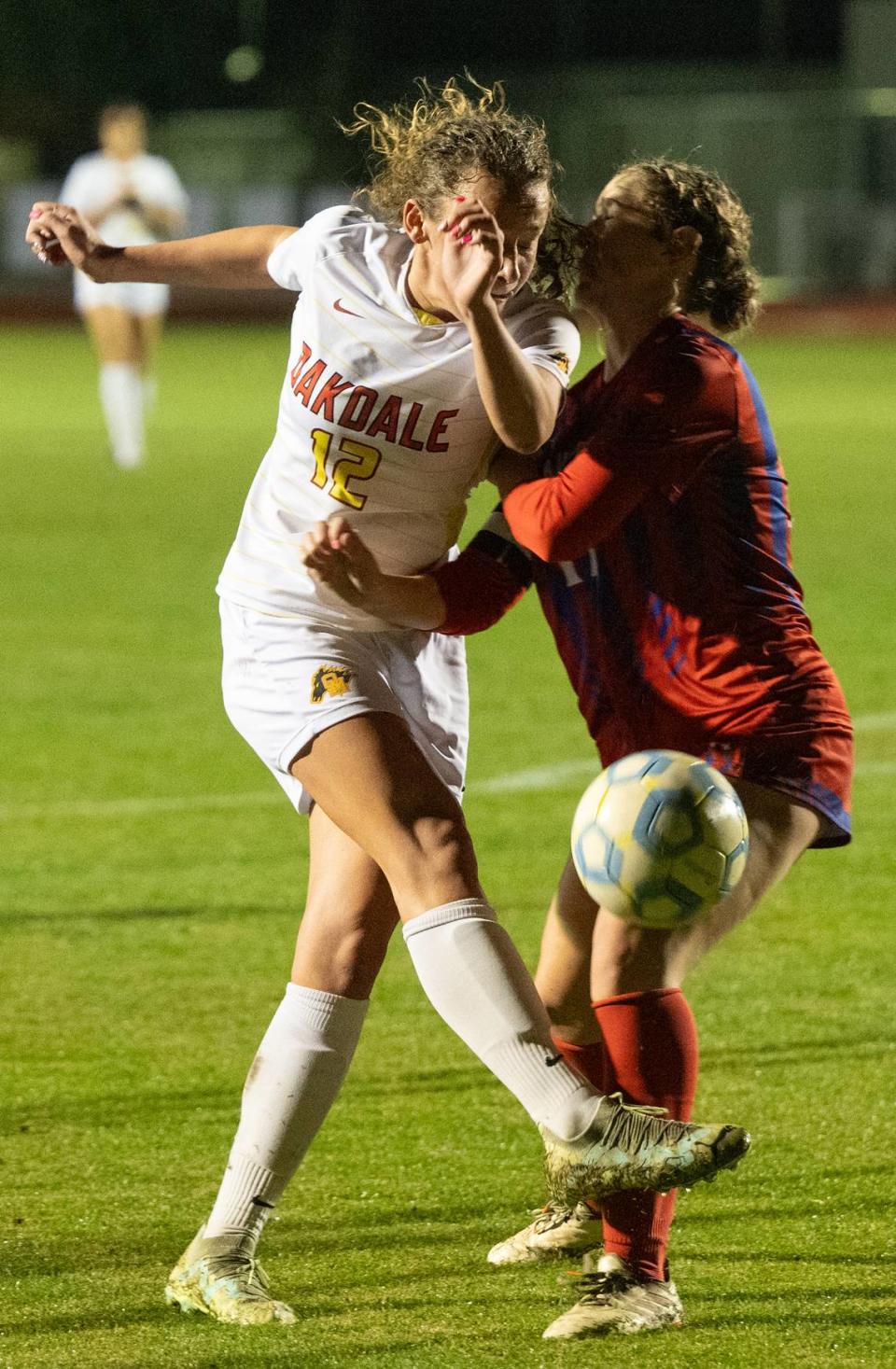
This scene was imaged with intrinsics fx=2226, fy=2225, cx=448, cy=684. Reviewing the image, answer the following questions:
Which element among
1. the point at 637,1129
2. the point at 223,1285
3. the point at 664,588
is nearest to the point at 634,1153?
the point at 637,1129

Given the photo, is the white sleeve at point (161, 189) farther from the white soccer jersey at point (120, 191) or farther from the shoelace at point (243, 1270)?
the shoelace at point (243, 1270)

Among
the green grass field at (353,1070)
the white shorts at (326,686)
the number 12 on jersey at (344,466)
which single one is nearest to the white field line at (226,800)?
the green grass field at (353,1070)

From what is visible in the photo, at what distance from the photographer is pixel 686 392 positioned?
12.0 feet

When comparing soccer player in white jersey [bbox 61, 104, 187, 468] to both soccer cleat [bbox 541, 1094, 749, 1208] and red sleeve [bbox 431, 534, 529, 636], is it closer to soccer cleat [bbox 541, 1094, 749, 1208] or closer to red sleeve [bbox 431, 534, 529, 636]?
red sleeve [bbox 431, 534, 529, 636]

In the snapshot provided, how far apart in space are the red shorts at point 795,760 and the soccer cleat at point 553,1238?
883 mm

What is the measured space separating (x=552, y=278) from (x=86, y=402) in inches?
962

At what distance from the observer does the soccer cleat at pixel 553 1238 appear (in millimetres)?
4094

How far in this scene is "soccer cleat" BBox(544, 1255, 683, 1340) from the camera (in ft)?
12.0

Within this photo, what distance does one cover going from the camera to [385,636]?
3.94 m

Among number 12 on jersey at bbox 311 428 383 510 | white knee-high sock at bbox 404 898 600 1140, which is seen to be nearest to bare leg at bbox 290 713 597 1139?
white knee-high sock at bbox 404 898 600 1140

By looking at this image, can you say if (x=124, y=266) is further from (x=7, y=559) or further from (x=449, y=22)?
(x=449, y=22)

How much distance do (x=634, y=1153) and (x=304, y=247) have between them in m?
1.70

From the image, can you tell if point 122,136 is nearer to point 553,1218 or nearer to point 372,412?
point 372,412

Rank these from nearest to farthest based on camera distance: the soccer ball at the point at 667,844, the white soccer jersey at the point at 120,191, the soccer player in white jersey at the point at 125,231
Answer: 1. the soccer ball at the point at 667,844
2. the soccer player in white jersey at the point at 125,231
3. the white soccer jersey at the point at 120,191
